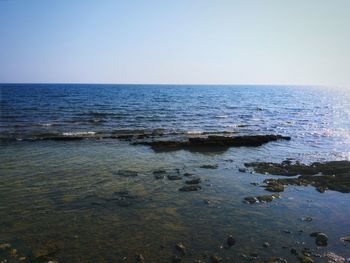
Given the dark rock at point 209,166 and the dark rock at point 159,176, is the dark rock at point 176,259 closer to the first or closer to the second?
the dark rock at point 159,176

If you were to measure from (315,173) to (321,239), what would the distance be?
9.42 metres

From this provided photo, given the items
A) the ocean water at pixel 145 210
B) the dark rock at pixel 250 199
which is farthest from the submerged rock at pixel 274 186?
the dark rock at pixel 250 199

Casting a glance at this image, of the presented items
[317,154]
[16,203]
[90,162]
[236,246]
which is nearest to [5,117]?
[90,162]

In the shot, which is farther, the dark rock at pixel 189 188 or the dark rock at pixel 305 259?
the dark rock at pixel 189 188

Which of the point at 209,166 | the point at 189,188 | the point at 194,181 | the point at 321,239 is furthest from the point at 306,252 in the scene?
the point at 209,166

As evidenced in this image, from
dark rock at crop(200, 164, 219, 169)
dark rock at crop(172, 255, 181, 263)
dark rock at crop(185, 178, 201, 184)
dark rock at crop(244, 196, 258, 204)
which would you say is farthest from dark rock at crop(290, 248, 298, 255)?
dark rock at crop(200, 164, 219, 169)

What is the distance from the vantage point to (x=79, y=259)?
8.94 metres

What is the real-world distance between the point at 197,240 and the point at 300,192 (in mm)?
7448

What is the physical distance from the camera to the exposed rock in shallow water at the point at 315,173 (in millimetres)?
16359

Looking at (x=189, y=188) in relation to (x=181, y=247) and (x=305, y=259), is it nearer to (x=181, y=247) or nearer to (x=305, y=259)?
(x=181, y=247)

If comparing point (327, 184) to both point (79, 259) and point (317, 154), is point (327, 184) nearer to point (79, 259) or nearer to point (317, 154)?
point (317, 154)

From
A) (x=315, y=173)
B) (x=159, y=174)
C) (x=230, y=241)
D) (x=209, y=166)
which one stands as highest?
(x=230, y=241)

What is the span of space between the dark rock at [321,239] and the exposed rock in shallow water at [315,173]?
559 centimetres

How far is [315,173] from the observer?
18781 mm
